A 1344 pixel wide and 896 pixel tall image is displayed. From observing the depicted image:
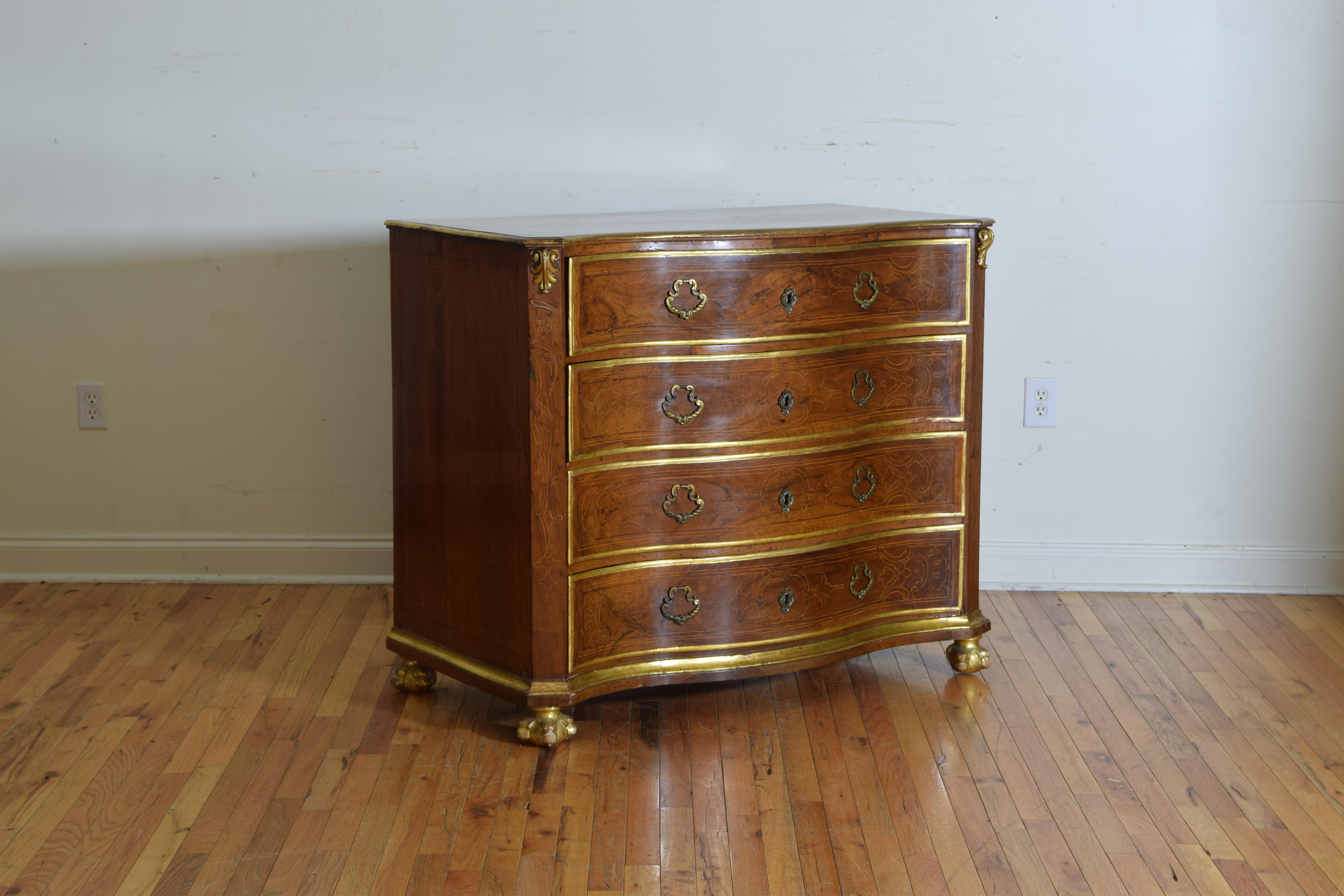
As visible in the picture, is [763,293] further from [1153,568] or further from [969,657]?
[1153,568]

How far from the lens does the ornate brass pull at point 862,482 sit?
2457 mm

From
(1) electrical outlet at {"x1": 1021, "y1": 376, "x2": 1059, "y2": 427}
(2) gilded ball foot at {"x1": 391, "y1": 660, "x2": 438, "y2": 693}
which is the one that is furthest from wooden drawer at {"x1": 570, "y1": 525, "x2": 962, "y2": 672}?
(1) electrical outlet at {"x1": 1021, "y1": 376, "x2": 1059, "y2": 427}

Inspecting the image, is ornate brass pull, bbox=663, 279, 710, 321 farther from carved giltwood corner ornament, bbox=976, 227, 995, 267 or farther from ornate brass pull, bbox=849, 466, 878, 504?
carved giltwood corner ornament, bbox=976, 227, 995, 267

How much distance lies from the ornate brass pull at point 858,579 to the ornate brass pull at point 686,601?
0.33 meters

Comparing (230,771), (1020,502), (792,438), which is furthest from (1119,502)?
(230,771)

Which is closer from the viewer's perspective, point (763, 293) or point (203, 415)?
point (763, 293)

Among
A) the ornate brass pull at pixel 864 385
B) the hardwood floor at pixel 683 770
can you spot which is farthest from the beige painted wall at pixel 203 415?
the ornate brass pull at pixel 864 385

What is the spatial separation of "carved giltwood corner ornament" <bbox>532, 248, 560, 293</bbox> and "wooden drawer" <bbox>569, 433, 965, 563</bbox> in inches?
13.0

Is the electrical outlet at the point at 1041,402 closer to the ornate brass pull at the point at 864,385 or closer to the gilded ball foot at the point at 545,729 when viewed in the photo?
the ornate brass pull at the point at 864,385

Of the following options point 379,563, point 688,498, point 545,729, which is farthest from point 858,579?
point 379,563

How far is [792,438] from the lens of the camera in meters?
2.37

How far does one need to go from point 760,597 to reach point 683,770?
37 cm

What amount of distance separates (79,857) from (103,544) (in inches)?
53.8

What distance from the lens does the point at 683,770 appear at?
221 centimetres
